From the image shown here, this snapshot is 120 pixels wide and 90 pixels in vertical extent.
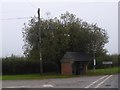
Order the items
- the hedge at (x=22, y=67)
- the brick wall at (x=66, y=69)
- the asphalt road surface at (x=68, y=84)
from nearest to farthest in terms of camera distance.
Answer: the asphalt road surface at (x=68, y=84), the brick wall at (x=66, y=69), the hedge at (x=22, y=67)

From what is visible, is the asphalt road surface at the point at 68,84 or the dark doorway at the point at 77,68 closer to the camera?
the asphalt road surface at the point at 68,84

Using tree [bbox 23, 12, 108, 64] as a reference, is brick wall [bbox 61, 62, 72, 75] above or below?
below

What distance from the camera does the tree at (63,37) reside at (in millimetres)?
56344

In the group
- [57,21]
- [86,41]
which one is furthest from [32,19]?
[86,41]

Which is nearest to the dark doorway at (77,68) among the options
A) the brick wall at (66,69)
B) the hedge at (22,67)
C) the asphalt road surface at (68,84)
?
the brick wall at (66,69)

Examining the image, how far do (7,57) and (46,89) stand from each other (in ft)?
147

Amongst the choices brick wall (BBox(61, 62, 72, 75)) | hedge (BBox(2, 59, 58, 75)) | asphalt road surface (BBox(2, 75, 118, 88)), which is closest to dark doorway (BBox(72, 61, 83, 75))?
brick wall (BBox(61, 62, 72, 75))

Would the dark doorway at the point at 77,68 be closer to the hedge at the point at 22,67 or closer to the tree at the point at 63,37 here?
the tree at the point at 63,37

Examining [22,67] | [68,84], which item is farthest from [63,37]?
[68,84]

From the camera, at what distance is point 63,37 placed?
56.5 m

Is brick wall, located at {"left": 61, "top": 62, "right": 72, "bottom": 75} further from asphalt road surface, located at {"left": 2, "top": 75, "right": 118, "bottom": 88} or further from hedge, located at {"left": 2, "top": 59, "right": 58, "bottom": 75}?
asphalt road surface, located at {"left": 2, "top": 75, "right": 118, "bottom": 88}

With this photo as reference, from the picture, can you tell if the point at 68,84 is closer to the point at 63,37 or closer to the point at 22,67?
the point at 63,37

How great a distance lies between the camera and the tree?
185ft

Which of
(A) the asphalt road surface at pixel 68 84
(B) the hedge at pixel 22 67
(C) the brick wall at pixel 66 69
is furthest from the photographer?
(B) the hedge at pixel 22 67
